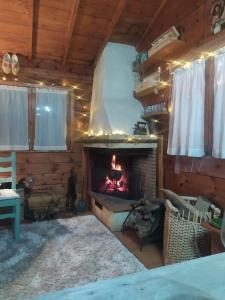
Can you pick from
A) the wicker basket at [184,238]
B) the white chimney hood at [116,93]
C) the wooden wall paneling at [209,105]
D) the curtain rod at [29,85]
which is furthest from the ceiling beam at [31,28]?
the wicker basket at [184,238]

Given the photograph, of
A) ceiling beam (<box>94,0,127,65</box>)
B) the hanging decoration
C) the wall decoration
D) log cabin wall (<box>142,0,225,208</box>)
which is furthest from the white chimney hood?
the wall decoration

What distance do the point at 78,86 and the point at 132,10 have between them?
4.98 feet

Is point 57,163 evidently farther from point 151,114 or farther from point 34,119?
point 151,114

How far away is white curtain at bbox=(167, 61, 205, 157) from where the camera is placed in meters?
2.62

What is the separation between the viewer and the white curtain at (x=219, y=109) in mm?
2322

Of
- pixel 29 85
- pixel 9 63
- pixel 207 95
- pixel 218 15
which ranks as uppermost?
pixel 218 15

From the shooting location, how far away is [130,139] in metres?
3.38

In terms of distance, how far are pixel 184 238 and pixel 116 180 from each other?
191 cm

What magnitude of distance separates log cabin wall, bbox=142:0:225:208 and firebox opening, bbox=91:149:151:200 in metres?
0.66

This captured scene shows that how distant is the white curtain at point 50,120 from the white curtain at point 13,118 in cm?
19

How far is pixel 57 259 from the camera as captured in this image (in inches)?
97.7

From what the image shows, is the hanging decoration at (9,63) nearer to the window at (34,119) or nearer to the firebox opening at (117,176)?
the window at (34,119)

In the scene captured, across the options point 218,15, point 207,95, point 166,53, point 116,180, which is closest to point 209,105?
point 207,95

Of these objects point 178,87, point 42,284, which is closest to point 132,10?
point 178,87
